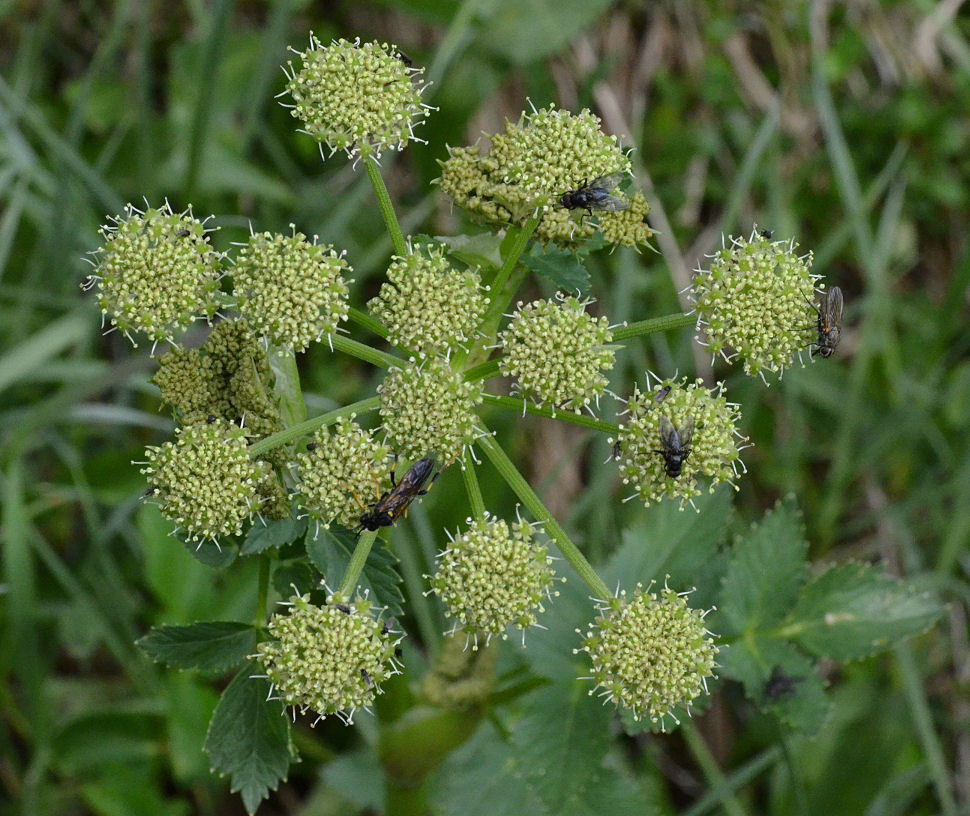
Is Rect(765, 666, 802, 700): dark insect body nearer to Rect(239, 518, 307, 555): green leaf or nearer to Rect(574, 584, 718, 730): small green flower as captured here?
Rect(574, 584, 718, 730): small green flower

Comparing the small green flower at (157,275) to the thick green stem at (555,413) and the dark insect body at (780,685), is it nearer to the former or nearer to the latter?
the thick green stem at (555,413)

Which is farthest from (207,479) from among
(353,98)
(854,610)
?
(854,610)

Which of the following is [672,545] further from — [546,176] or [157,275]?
[157,275]

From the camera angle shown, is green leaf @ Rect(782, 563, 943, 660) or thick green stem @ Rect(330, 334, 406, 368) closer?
thick green stem @ Rect(330, 334, 406, 368)

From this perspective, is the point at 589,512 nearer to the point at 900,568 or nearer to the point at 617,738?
the point at 617,738

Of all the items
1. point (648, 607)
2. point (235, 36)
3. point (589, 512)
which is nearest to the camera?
point (648, 607)

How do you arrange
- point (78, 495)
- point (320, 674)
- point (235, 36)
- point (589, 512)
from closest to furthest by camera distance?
point (320, 674), point (78, 495), point (589, 512), point (235, 36)

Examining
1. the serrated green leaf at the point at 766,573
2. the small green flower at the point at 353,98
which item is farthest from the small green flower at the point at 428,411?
the serrated green leaf at the point at 766,573

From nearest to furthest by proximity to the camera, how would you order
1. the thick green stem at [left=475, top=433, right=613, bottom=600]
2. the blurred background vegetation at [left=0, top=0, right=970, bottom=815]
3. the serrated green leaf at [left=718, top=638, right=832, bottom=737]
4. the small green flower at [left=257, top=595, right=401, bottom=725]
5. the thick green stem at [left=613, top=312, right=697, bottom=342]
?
the small green flower at [left=257, top=595, right=401, bottom=725], the thick green stem at [left=475, top=433, right=613, bottom=600], the thick green stem at [left=613, top=312, right=697, bottom=342], the serrated green leaf at [left=718, top=638, right=832, bottom=737], the blurred background vegetation at [left=0, top=0, right=970, bottom=815]

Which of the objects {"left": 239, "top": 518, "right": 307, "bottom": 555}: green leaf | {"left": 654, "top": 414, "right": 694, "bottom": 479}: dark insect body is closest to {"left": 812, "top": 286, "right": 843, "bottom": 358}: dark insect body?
{"left": 654, "top": 414, "right": 694, "bottom": 479}: dark insect body

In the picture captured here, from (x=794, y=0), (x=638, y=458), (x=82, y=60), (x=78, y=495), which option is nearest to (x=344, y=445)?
(x=638, y=458)
